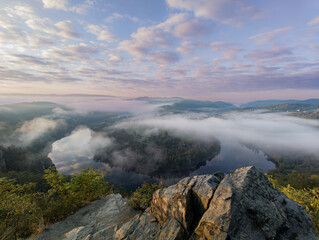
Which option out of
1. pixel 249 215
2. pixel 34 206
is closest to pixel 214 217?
pixel 249 215

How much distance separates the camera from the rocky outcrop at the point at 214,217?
20.4 feet

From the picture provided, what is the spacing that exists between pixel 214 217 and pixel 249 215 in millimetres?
1671

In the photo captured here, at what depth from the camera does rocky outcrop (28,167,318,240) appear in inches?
245

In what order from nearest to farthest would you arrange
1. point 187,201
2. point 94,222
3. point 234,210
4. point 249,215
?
1. point 234,210
2. point 249,215
3. point 187,201
4. point 94,222

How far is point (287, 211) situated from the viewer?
8.12 meters

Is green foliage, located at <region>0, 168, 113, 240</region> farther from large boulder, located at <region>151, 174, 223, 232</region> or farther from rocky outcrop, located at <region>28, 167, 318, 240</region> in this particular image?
large boulder, located at <region>151, 174, 223, 232</region>

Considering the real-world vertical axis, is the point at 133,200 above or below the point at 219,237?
below

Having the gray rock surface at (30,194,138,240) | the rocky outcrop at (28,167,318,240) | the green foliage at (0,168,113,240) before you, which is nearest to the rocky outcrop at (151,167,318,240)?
the rocky outcrop at (28,167,318,240)

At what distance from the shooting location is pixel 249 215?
6504 millimetres

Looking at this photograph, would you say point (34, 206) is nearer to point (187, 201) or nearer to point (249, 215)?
point (187, 201)

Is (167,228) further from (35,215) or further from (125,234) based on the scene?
(35,215)

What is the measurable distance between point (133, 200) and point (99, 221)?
287cm

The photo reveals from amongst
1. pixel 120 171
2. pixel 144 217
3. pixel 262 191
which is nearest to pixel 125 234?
pixel 144 217

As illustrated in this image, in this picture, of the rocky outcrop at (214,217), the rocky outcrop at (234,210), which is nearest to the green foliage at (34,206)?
the rocky outcrop at (214,217)
